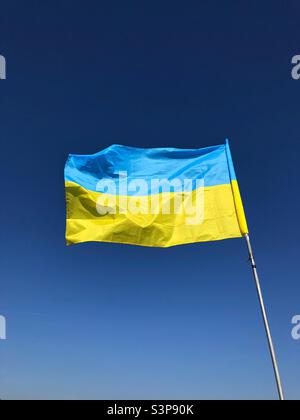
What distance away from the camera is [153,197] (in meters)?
15.0

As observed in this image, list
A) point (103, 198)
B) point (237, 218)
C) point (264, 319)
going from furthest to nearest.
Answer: point (103, 198) < point (237, 218) < point (264, 319)

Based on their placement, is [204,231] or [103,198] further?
[103,198]

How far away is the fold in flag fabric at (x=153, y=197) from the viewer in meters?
13.6

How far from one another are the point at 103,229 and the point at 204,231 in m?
3.40

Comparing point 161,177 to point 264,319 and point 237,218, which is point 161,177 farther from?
point 264,319

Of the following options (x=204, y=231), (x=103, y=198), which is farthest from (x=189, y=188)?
(x=103, y=198)

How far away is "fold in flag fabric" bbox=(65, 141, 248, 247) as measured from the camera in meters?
13.6

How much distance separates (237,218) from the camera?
42.8 ft

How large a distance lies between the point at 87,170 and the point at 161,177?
2.84m
